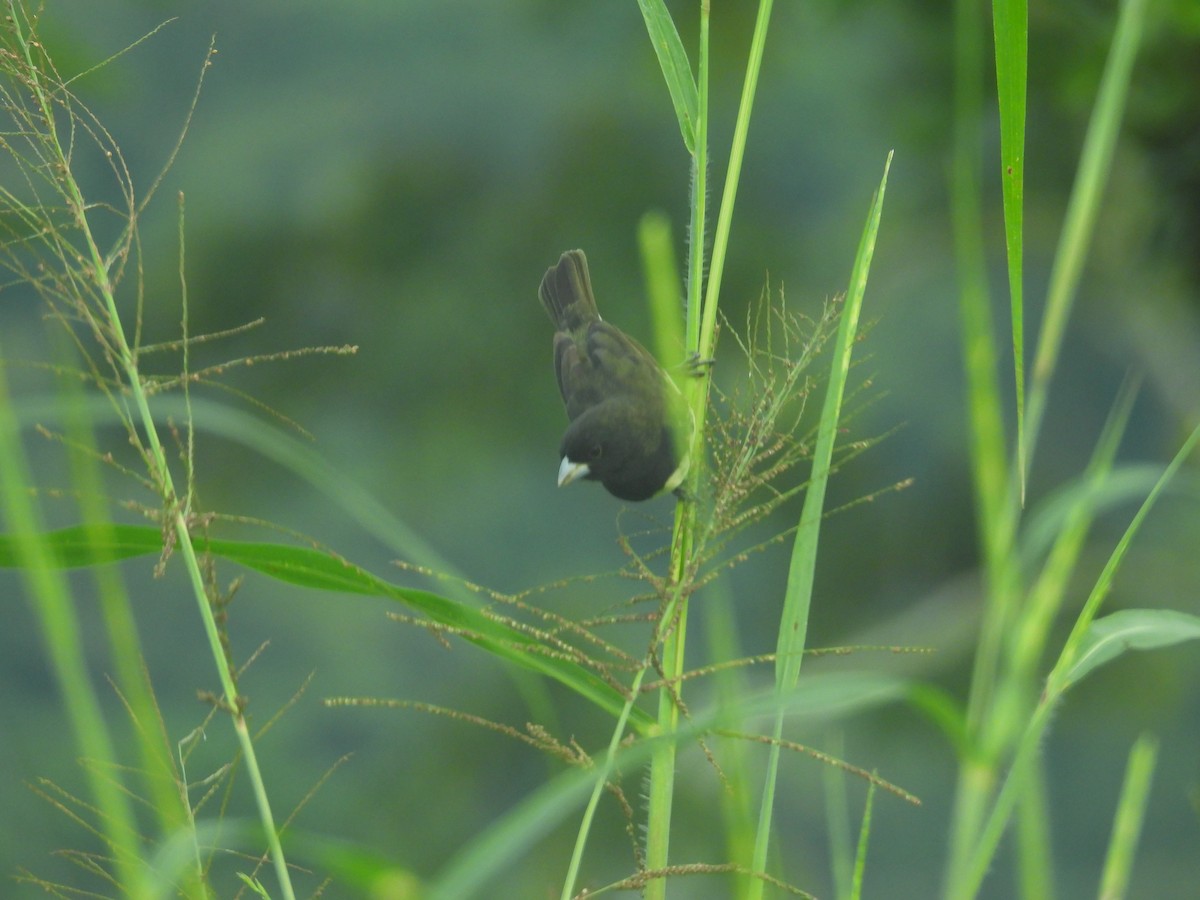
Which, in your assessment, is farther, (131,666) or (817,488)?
(817,488)

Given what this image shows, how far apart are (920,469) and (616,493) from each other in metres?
3.37

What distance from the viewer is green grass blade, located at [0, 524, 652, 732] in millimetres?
625

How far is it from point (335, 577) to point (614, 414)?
806 millimetres

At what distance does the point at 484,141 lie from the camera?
17.6 feet

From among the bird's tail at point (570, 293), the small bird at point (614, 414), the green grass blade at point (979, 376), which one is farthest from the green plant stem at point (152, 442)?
the bird's tail at point (570, 293)

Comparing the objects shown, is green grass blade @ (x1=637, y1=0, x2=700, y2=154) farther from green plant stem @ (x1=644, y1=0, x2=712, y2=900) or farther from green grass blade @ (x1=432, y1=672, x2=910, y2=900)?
green grass blade @ (x1=432, y1=672, x2=910, y2=900)

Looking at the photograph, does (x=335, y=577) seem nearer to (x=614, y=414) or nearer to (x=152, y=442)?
(x=152, y=442)

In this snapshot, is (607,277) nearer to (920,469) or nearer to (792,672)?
(920,469)

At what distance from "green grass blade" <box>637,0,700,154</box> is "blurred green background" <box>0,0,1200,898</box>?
318 cm

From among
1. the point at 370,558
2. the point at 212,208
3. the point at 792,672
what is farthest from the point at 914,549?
the point at 792,672

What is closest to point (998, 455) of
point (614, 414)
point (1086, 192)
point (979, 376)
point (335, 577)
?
point (979, 376)

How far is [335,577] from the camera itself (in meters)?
0.67

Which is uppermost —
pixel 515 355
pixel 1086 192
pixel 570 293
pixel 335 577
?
pixel 1086 192

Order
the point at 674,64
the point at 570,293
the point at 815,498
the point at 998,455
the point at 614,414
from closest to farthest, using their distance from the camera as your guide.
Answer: the point at 998,455, the point at 815,498, the point at 674,64, the point at 614,414, the point at 570,293
